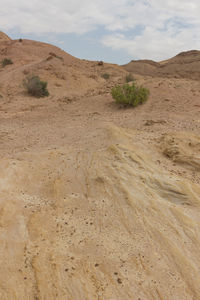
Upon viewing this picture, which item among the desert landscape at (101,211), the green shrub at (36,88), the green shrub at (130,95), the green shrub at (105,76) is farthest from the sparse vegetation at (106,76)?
the desert landscape at (101,211)

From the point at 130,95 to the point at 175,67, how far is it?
21.6 meters

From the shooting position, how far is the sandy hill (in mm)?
24844

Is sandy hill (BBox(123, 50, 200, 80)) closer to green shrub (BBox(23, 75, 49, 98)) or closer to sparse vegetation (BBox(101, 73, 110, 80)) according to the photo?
sparse vegetation (BBox(101, 73, 110, 80))

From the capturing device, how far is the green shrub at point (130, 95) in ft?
29.0

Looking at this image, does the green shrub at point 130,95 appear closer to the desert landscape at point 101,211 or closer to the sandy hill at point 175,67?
the desert landscape at point 101,211

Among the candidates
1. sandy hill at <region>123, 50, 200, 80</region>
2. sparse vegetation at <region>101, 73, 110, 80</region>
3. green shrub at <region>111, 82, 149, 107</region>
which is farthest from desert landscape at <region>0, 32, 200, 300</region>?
sandy hill at <region>123, 50, 200, 80</region>

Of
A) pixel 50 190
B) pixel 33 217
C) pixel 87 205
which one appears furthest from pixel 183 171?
pixel 33 217

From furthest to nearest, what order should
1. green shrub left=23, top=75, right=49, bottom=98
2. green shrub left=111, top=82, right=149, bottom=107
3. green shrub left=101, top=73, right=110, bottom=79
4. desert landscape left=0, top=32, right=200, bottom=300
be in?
green shrub left=101, top=73, right=110, bottom=79, green shrub left=23, top=75, right=49, bottom=98, green shrub left=111, top=82, right=149, bottom=107, desert landscape left=0, top=32, right=200, bottom=300

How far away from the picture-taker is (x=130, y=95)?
8883 mm

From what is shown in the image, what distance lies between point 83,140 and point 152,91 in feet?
17.0

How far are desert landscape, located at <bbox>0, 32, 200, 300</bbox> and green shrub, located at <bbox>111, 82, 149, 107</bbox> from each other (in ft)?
6.18

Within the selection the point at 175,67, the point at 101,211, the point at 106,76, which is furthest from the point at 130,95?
the point at 175,67

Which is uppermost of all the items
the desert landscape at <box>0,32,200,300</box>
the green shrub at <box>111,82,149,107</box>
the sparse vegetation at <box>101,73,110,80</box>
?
the green shrub at <box>111,82,149,107</box>

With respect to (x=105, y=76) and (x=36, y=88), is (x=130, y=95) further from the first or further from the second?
(x=105, y=76)
